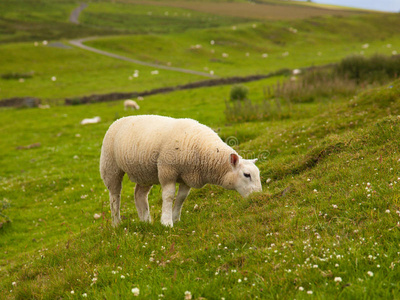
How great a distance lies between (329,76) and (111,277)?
1237 inches

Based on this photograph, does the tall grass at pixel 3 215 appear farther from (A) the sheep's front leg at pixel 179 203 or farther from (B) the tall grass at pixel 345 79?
(B) the tall grass at pixel 345 79

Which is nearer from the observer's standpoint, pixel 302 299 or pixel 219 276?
pixel 302 299

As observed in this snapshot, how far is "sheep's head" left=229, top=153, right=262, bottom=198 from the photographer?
293 inches

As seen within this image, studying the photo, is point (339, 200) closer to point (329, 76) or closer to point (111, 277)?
point (111, 277)

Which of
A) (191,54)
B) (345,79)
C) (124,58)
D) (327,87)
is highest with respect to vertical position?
(345,79)

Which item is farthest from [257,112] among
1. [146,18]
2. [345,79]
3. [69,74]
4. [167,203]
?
[146,18]

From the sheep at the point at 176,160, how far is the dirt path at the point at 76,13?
433ft

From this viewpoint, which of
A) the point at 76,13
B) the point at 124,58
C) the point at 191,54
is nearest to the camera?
the point at 124,58

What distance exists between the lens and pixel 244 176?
7469 mm

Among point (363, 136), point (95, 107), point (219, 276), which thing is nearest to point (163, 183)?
point (219, 276)

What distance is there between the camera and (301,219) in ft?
18.6

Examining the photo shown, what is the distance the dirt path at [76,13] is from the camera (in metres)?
128

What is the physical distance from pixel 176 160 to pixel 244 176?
147cm

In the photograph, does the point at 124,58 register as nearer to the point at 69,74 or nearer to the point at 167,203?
the point at 69,74
